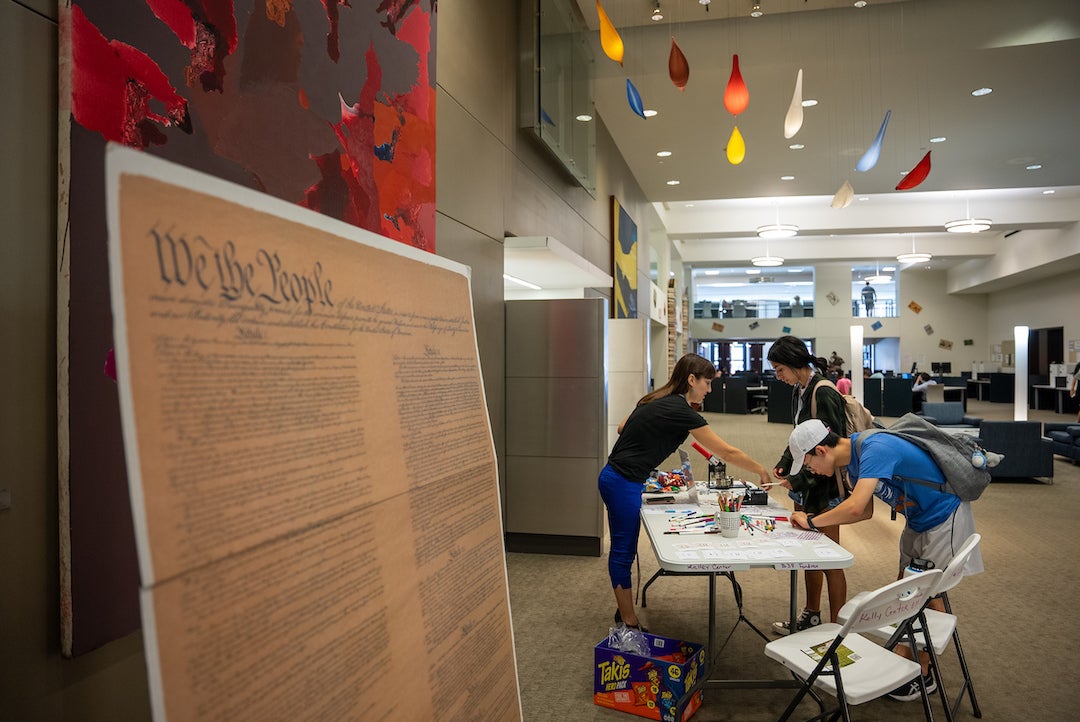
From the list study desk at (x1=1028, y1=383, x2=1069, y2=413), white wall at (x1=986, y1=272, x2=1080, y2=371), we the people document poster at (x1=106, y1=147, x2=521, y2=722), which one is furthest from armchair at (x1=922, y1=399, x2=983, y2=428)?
we the people document poster at (x1=106, y1=147, x2=521, y2=722)

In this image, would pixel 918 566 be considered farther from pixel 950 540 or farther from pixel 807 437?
pixel 807 437

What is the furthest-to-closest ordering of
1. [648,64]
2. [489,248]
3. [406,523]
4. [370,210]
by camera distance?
[648,64] → [489,248] → [370,210] → [406,523]

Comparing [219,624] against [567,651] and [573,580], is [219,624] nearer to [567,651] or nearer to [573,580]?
[567,651]

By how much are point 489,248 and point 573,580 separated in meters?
2.40

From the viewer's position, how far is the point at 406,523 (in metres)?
1.30

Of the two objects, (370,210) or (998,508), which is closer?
(370,210)

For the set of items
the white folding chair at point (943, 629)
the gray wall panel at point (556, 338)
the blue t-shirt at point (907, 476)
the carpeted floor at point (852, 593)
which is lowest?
the carpeted floor at point (852, 593)

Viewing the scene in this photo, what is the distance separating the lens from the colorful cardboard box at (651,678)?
2.83 m

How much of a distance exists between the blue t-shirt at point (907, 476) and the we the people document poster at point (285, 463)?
2.07 m

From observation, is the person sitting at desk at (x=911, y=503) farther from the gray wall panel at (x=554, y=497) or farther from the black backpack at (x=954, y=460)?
the gray wall panel at (x=554, y=497)

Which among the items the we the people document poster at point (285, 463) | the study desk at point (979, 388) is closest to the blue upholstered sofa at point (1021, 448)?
the we the people document poster at point (285, 463)

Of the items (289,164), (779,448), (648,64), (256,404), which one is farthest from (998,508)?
(256,404)

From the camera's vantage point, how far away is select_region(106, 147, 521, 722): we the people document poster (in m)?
0.83

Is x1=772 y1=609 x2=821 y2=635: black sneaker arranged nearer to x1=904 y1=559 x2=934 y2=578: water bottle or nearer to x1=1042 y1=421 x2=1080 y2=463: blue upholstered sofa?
x1=904 y1=559 x2=934 y2=578: water bottle
